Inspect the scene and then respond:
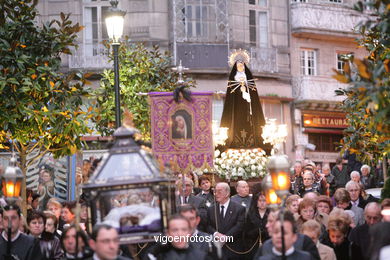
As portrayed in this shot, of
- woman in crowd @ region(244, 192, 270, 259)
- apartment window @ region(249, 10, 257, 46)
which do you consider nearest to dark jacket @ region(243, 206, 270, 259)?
woman in crowd @ region(244, 192, 270, 259)

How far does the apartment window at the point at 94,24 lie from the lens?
124 feet

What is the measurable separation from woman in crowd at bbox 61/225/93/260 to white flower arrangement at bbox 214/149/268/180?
39.3ft

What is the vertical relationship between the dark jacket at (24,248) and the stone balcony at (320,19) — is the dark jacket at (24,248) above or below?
below

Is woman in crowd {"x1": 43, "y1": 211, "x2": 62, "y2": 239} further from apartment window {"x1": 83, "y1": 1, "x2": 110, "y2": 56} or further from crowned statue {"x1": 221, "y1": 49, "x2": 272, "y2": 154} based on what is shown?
apartment window {"x1": 83, "y1": 1, "x2": 110, "y2": 56}

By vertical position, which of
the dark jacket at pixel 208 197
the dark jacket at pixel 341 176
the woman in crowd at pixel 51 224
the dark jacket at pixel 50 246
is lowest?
the dark jacket at pixel 50 246

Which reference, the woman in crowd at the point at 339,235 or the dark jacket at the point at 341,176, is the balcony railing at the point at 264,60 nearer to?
the dark jacket at the point at 341,176

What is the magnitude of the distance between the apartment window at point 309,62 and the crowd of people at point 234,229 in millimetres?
18037

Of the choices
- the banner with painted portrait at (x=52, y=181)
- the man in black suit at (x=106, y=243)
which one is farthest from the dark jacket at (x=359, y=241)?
the banner with painted portrait at (x=52, y=181)

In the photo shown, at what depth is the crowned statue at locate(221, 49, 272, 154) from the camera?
26062mm

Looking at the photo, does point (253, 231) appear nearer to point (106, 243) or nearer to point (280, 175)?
point (280, 175)

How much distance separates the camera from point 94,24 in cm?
3822

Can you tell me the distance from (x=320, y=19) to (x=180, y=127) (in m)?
24.8

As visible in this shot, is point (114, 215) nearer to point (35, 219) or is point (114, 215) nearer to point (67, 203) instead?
point (35, 219)

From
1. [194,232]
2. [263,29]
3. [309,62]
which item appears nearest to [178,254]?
[194,232]
